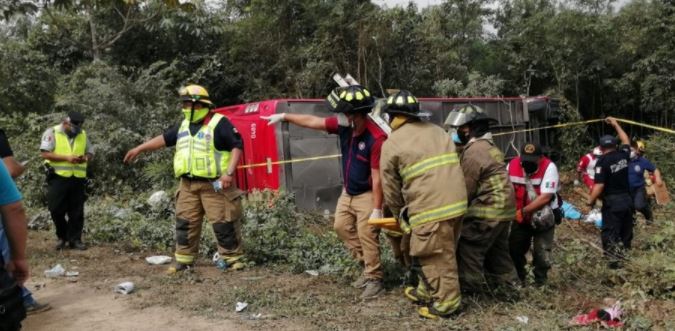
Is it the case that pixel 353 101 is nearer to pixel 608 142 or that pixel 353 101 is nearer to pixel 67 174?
pixel 608 142

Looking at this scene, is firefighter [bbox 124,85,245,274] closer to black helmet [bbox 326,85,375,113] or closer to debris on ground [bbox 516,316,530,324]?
black helmet [bbox 326,85,375,113]

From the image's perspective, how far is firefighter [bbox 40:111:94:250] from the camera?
618cm

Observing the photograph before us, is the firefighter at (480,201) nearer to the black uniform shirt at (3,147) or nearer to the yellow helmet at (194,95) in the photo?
the yellow helmet at (194,95)

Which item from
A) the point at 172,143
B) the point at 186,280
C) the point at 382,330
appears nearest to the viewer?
the point at 382,330

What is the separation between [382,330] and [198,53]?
1285cm

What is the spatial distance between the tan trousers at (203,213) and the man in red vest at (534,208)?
2503mm

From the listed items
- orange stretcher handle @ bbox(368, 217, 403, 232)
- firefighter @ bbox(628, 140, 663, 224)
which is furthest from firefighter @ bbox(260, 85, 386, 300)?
firefighter @ bbox(628, 140, 663, 224)

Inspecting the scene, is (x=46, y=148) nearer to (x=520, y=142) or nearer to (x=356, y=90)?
(x=356, y=90)

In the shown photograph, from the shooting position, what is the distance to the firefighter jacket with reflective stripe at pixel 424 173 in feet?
12.4

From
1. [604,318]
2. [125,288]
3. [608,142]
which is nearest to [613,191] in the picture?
[608,142]

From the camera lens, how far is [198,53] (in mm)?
15250

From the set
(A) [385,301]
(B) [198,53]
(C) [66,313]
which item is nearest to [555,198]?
(A) [385,301]

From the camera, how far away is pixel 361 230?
452 cm

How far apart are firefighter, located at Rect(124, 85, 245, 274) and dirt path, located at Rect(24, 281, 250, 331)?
0.78 metres
